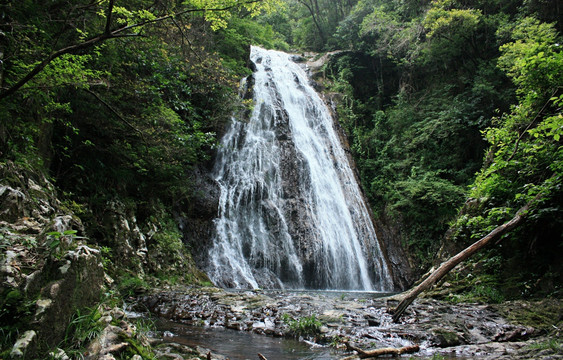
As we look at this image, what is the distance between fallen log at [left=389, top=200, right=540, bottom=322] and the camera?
4477 millimetres

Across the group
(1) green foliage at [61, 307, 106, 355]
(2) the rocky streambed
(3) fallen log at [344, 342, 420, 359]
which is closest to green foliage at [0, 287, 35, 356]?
(1) green foliage at [61, 307, 106, 355]

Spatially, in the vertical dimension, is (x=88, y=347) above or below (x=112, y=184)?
below

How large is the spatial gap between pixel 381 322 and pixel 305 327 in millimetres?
1172

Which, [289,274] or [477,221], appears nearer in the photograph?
[477,221]

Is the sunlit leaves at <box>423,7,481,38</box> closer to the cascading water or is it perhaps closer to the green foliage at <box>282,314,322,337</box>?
the cascading water

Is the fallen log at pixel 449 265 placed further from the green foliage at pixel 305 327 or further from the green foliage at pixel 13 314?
the green foliage at pixel 13 314

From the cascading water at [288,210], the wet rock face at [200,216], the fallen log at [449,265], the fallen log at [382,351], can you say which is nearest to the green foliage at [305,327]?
the fallen log at [382,351]

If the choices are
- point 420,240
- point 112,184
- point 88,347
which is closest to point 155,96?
point 112,184

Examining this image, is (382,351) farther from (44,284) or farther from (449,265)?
(44,284)

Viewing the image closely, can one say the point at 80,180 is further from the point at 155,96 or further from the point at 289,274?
the point at 289,274

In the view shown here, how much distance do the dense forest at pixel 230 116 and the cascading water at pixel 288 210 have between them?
120cm

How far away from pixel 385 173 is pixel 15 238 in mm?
15826

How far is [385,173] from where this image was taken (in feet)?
53.1

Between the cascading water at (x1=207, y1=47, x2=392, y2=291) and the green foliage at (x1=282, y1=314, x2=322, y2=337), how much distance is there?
569cm
